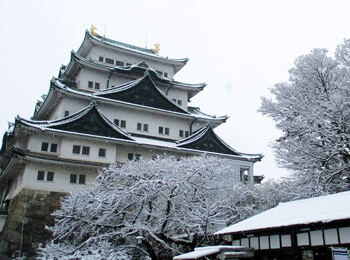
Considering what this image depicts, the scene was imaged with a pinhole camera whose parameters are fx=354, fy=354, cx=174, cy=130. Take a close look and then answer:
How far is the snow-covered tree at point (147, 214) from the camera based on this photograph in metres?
18.2

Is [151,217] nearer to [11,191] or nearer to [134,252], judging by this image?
[134,252]

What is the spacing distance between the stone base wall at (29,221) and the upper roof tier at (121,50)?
19.7m

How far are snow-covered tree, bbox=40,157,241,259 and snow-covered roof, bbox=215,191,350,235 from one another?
4.49 metres

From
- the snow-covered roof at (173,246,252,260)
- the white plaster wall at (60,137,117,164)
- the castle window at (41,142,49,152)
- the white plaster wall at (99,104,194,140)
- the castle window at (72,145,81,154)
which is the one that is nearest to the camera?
the snow-covered roof at (173,246,252,260)

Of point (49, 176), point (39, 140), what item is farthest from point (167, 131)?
point (49, 176)

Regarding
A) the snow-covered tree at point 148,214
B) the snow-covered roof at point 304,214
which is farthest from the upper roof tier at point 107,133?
the snow-covered roof at point 304,214

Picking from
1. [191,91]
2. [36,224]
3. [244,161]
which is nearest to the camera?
[36,224]

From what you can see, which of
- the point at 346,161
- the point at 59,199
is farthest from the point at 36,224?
the point at 346,161

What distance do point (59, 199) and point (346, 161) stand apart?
19.9 m

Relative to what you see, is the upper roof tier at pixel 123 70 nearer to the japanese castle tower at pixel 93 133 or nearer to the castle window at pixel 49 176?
the japanese castle tower at pixel 93 133

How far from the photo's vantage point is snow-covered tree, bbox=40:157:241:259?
18.2 meters

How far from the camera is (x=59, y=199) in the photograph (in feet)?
87.8

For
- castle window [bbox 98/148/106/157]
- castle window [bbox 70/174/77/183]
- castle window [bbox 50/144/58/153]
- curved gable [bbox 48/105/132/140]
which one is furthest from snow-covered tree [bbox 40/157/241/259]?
curved gable [bbox 48/105/132/140]

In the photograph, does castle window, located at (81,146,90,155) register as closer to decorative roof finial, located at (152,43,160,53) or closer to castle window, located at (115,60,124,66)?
castle window, located at (115,60,124,66)
